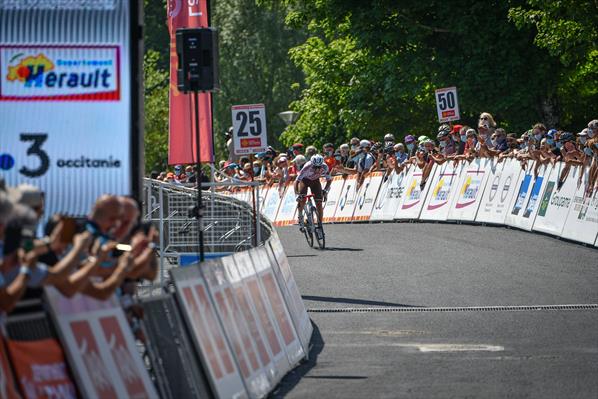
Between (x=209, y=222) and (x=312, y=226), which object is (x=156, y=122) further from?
(x=209, y=222)

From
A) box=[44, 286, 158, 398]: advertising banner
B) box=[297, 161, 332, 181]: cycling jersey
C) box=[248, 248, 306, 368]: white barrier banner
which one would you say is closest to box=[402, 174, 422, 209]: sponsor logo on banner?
box=[297, 161, 332, 181]: cycling jersey

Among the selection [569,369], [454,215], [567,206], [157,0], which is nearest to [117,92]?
[569,369]

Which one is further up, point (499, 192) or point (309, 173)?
point (309, 173)

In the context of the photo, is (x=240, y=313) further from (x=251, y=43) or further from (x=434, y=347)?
(x=251, y=43)

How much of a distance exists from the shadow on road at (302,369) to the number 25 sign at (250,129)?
11.0 metres

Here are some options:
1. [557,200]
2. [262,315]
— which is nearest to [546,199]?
[557,200]

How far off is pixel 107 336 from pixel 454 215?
76.1 ft

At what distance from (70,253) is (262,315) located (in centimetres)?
435

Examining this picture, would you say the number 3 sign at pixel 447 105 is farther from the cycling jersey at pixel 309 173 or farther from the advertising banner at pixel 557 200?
the advertising banner at pixel 557 200

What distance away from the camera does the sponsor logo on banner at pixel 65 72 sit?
11.4 m

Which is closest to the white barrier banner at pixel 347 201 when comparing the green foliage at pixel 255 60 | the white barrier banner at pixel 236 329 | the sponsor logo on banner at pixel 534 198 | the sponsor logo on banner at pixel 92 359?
the sponsor logo on banner at pixel 534 198

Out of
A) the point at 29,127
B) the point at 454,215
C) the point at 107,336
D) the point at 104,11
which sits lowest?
the point at 454,215

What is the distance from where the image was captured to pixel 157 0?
3784 inches

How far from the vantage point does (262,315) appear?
11664 mm
